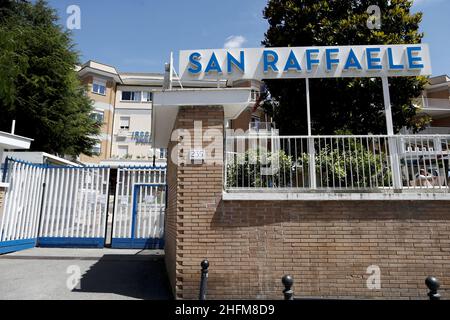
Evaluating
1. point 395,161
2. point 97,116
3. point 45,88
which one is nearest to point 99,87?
point 97,116

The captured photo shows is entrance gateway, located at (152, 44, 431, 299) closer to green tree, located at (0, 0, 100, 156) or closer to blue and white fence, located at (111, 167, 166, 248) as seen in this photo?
blue and white fence, located at (111, 167, 166, 248)

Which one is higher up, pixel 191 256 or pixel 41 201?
pixel 41 201

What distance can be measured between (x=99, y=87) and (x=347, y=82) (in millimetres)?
27532

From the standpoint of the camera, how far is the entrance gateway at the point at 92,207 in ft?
33.4

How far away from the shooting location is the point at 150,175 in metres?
11.0

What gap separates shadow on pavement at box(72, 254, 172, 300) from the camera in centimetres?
604

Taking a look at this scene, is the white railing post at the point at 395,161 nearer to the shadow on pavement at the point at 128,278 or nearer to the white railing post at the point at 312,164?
the white railing post at the point at 312,164

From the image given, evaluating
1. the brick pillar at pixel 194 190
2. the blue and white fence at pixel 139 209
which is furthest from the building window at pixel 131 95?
the brick pillar at pixel 194 190

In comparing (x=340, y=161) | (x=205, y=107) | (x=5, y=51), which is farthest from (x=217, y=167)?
(x=5, y=51)

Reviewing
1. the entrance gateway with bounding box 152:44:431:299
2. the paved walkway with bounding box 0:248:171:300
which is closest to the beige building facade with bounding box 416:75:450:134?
the entrance gateway with bounding box 152:44:431:299

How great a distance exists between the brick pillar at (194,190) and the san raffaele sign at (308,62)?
133cm

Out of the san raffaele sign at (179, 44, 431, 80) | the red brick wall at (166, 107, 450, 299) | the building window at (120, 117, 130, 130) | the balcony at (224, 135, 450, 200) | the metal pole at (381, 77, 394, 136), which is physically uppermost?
the building window at (120, 117, 130, 130)
